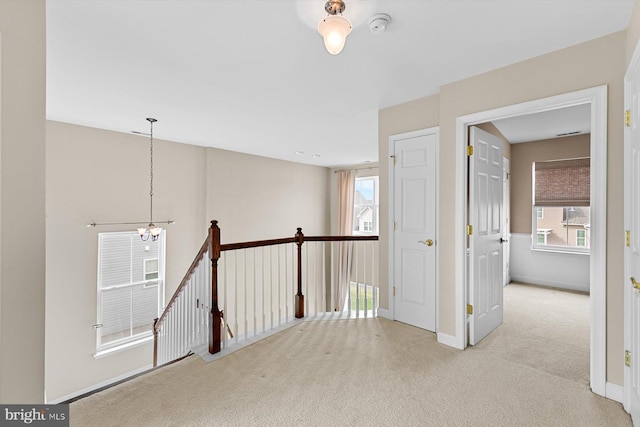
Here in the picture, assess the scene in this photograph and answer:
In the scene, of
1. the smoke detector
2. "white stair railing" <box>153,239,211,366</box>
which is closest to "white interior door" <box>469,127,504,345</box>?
the smoke detector

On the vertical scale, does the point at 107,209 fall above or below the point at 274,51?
below

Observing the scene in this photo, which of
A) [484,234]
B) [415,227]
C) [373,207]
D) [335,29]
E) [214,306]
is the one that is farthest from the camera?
[373,207]

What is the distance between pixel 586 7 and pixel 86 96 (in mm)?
4015

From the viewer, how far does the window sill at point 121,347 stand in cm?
437

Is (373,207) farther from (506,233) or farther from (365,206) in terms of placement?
(506,233)

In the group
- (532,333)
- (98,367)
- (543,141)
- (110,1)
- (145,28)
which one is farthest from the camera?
(543,141)

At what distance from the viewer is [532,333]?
9.95 ft

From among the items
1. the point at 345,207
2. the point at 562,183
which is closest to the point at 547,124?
the point at 562,183

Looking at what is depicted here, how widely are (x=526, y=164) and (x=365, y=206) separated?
11.0 feet

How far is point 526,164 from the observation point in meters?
5.09

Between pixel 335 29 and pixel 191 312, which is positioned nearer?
pixel 335 29

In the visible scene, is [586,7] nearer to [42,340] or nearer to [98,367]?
[42,340]

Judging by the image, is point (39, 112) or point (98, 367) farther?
point (98, 367)


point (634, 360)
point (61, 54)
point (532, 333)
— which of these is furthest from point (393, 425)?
point (61, 54)
